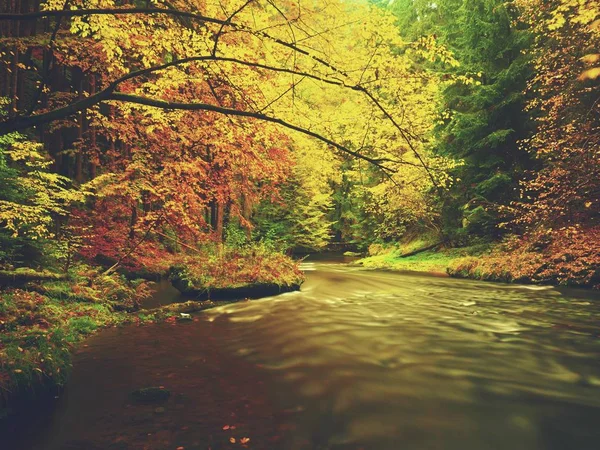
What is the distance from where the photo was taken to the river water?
3.85m

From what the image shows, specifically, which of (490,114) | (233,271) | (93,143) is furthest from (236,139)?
(490,114)

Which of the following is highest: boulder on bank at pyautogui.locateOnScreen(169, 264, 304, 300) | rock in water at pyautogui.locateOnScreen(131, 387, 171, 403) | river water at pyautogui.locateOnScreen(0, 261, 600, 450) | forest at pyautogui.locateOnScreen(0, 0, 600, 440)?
forest at pyautogui.locateOnScreen(0, 0, 600, 440)

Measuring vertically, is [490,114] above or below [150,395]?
above

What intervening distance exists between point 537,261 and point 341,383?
11.4 m

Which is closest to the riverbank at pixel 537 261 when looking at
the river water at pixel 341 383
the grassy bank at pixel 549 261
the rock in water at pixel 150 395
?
the grassy bank at pixel 549 261

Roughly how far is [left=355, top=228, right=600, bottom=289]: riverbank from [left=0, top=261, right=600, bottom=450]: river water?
331 centimetres

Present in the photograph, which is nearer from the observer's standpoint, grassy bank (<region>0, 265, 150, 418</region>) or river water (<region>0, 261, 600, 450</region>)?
river water (<region>0, 261, 600, 450</region>)

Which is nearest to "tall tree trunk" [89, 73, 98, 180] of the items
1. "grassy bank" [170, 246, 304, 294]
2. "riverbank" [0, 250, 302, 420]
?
"riverbank" [0, 250, 302, 420]

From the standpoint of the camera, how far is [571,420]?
13.6ft

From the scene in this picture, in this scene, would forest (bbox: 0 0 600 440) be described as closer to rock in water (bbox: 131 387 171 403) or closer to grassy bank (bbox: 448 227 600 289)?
grassy bank (bbox: 448 227 600 289)

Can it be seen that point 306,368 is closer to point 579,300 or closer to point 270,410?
point 270,410

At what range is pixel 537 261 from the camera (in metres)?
13.4

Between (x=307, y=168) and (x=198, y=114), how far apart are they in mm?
17349

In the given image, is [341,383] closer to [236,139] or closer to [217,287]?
[217,287]
